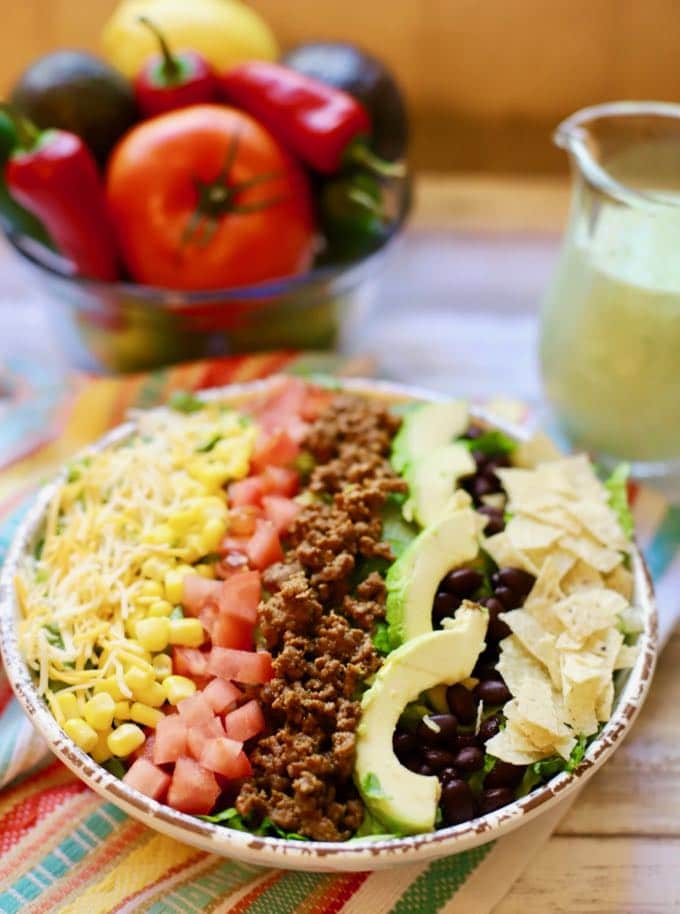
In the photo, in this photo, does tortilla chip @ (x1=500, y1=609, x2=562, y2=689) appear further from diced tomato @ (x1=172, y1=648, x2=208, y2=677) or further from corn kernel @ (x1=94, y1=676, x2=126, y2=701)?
corn kernel @ (x1=94, y1=676, x2=126, y2=701)

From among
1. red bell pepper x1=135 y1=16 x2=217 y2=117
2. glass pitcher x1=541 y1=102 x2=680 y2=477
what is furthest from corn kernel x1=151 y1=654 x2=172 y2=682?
red bell pepper x1=135 y1=16 x2=217 y2=117

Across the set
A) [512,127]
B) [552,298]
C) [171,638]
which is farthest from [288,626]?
[512,127]

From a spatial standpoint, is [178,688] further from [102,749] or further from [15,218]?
[15,218]

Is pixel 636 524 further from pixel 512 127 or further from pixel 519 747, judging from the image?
pixel 512 127

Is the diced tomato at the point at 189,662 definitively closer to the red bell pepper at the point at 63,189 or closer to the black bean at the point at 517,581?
the black bean at the point at 517,581

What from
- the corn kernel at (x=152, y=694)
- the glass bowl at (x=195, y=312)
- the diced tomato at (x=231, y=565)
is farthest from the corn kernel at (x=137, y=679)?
the glass bowl at (x=195, y=312)
